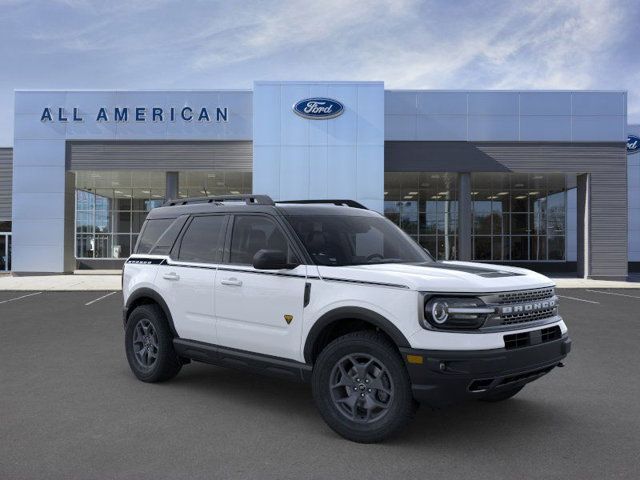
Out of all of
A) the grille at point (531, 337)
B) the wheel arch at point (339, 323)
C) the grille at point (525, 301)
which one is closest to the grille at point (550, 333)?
the grille at point (531, 337)

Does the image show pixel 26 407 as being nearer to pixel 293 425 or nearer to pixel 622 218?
pixel 293 425

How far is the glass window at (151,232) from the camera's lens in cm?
651

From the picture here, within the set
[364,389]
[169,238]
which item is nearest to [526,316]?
[364,389]

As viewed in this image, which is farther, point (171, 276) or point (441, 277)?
point (171, 276)

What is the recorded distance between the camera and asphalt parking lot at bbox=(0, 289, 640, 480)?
383cm

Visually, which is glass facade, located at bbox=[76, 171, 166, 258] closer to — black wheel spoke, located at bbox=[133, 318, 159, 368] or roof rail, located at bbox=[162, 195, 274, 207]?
roof rail, located at bbox=[162, 195, 274, 207]

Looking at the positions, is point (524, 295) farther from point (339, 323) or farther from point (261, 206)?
point (261, 206)

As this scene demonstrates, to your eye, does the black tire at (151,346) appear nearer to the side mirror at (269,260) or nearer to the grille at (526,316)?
the side mirror at (269,260)

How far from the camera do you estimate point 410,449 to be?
4.17m

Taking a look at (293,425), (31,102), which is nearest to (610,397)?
(293,425)

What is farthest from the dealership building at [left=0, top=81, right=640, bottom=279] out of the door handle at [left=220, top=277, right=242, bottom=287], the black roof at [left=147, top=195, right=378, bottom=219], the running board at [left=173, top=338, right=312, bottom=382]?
Answer: the door handle at [left=220, top=277, right=242, bottom=287]

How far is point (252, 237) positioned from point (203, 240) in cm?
72

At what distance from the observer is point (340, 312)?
4.43m

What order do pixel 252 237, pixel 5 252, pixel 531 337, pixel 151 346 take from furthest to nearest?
pixel 5 252
pixel 151 346
pixel 252 237
pixel 531 337
